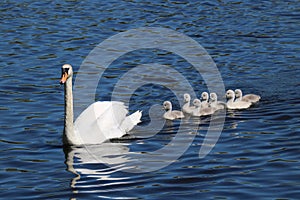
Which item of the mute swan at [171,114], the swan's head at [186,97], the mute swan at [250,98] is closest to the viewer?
the mute swan at [171,114]

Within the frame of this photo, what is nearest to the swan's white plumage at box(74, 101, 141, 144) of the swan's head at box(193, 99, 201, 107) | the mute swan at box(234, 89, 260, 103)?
the swan's head at box(193, 99, 201, 107)

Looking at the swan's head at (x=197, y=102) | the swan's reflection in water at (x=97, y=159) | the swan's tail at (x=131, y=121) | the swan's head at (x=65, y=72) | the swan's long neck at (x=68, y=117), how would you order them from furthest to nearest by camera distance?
the swan's head at (x=197, y=102) → the swan's tail at (x=131, y=121) → the swan's long neck at (x=68, y=117) → the swan's head at (x=65, y=72) → the swan's reflection in water at (x=97, y=159)

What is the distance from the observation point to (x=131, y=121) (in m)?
13.8

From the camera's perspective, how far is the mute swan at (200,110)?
14.2 metres

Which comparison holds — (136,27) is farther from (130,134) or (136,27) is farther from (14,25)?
(130,134)

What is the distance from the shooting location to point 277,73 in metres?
16.5

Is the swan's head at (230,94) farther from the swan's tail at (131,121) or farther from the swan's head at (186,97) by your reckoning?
the swan's tail at (131,121)

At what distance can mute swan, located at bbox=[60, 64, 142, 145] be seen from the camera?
12.8 meters

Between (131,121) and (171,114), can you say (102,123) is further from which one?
(171,114)

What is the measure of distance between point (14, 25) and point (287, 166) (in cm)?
1148

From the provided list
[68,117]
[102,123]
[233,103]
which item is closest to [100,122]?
[102,123]

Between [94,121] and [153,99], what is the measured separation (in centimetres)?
249

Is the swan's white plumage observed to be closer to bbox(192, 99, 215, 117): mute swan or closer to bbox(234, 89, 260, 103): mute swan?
bbox(192, 99, 215, 117): mute swan

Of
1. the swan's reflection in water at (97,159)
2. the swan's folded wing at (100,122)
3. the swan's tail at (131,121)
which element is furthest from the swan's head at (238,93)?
the swan's reflection in water at (97,159)
